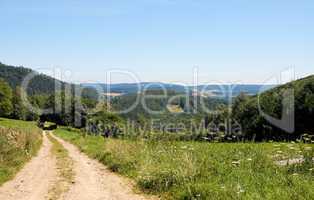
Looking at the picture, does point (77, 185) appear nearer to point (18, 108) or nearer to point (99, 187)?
point (99, 187)

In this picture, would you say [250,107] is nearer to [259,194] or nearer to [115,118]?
[115,118]

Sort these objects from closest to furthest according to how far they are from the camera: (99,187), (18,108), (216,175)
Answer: (216,175)
(99,187)
(18,108)

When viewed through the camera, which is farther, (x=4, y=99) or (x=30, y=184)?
(x=4, y=99)

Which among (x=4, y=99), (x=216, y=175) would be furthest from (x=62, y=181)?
(x=4, y=99)

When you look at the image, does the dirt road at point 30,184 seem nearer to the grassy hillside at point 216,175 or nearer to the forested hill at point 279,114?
the grassy hillside at point 216,175

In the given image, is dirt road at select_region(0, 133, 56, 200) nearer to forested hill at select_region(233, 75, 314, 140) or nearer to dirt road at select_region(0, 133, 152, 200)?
dirt road at select_region(0, 133, 152, 200)

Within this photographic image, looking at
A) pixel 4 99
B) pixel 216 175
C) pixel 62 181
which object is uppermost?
pixel 4 99

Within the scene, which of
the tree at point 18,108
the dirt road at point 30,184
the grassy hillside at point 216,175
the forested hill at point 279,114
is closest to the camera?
the grassy hillside at point 216,175

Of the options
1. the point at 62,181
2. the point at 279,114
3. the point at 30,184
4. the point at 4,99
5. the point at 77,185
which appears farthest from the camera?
the point at 4,99

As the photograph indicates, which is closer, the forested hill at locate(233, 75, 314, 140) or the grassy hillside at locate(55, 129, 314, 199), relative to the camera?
the grassy hillside at locate(55, 129, 314, 199)

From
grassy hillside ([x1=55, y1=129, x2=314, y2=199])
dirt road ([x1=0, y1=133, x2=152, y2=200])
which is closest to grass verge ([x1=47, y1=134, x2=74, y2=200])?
dirt road ([x1=0, y1=133, x2=152, y2=200])

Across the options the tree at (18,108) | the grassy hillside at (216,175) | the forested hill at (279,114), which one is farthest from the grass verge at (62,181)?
the tree at (18,108)

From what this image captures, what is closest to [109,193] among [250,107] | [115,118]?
[250,107]

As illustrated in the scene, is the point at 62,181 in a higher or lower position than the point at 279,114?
higher
